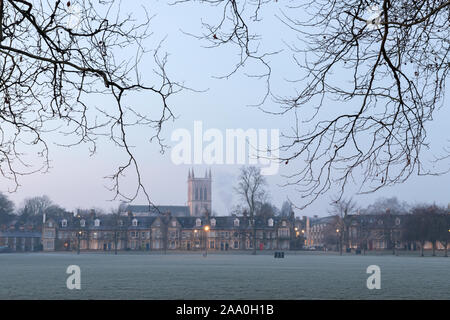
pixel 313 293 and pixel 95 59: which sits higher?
pixel 95 59

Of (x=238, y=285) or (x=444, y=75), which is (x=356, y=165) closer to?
(x=444, y=75)

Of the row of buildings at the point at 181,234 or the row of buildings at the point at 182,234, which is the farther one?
the row of buildings at the point at 182,234

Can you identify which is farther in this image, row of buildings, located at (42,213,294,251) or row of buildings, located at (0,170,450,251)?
row of buildings, located at (42,213,294,251)

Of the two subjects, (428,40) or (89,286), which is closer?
(428,40)

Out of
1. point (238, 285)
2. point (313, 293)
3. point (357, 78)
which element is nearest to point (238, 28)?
point (357, 78)

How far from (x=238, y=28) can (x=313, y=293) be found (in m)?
16.1

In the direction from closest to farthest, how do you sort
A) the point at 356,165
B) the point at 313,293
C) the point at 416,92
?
the point at 356,165 → the point at 416,92 → the point at 313,293

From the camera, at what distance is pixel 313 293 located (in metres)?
21.8

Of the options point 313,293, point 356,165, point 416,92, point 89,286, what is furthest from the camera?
point 89,286

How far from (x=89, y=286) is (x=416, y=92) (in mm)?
19941
